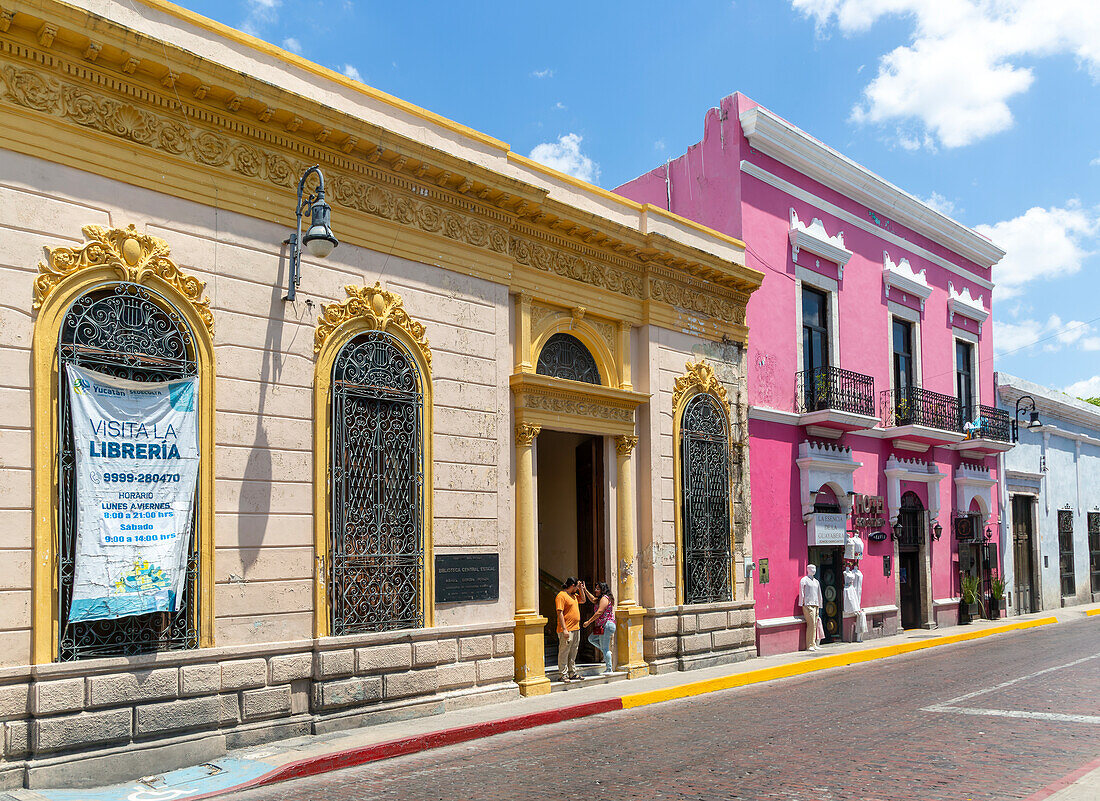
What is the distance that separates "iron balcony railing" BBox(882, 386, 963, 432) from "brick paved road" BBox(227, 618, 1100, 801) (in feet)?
30.5

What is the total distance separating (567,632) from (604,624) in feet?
2.45

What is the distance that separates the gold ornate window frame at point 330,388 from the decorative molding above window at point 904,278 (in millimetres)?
14764

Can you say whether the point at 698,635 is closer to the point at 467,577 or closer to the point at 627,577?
the point at 627,577

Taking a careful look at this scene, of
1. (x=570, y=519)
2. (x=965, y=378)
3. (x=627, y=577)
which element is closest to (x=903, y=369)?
(x=965, y=378)

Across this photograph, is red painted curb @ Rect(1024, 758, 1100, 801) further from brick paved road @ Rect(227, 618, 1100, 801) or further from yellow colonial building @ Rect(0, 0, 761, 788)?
yellow colonial building @ Rect(0, 0, 761, 788)

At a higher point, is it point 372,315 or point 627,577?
point 372,315

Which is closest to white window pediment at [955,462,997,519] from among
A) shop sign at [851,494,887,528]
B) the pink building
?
the pink building

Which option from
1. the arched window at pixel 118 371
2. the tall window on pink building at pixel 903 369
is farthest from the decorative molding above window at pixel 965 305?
the arched window at pixel 118 371

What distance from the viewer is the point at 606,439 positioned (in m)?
15.3

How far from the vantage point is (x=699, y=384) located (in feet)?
55.3

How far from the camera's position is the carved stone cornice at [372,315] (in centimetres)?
1127

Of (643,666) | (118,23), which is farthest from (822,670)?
(118,23)

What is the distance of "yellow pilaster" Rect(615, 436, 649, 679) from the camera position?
14.9m

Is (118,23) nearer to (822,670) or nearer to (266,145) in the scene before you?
(266,145)
